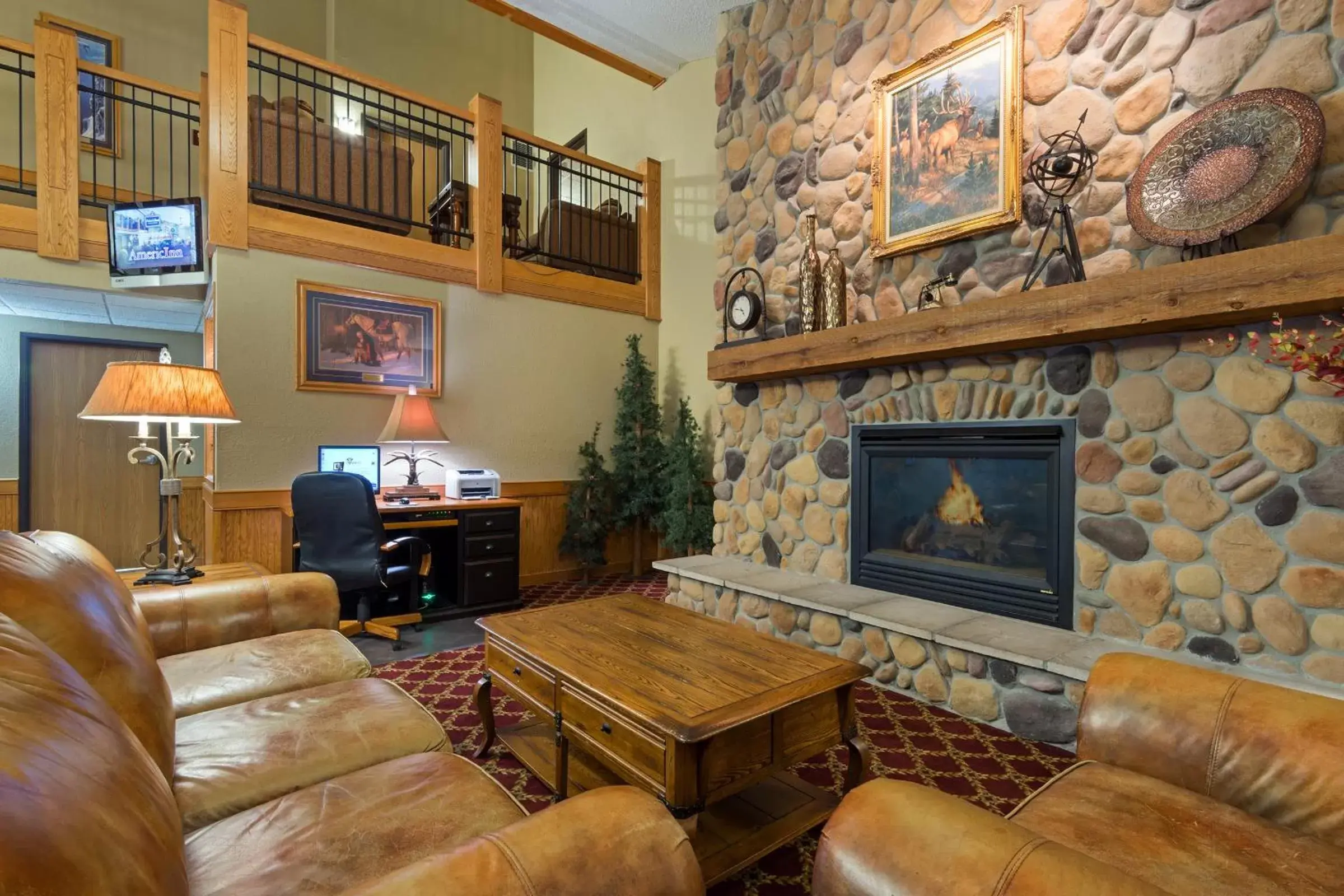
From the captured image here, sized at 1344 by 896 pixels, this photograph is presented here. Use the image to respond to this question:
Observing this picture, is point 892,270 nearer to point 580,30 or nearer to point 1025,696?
point 1025,696

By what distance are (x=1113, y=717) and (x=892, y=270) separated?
2300mm

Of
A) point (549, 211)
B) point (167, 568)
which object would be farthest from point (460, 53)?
point (167, 568)

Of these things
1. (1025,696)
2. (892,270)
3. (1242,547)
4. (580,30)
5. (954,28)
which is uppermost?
→ (580,30)

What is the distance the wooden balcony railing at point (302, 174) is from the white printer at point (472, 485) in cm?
143

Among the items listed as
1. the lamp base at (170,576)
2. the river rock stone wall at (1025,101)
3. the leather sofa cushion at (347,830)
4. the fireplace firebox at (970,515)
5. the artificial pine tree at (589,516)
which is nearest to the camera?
the leather sofa cushion at (347,830)

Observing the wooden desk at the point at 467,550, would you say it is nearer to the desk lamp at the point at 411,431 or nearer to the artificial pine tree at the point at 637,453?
the desk lamp at the point at 411,431

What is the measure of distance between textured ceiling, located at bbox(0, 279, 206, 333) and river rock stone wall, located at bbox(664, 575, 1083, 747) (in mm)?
4529

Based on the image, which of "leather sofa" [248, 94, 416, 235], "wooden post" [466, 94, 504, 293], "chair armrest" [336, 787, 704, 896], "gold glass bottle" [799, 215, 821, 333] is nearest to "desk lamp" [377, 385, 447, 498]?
"wooden post" [466, 94, 504, 293]

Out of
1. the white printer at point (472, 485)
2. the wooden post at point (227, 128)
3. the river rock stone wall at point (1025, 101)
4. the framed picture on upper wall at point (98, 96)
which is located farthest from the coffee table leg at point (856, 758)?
the framed picture on upper wall at point (98, 96)

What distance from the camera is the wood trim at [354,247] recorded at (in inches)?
151

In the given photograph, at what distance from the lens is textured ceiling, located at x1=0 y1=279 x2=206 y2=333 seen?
407 cm

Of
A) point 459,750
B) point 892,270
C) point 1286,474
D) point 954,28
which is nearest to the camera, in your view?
point 1286,474

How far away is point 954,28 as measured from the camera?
2844 millimetres

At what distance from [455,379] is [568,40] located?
2743mm
